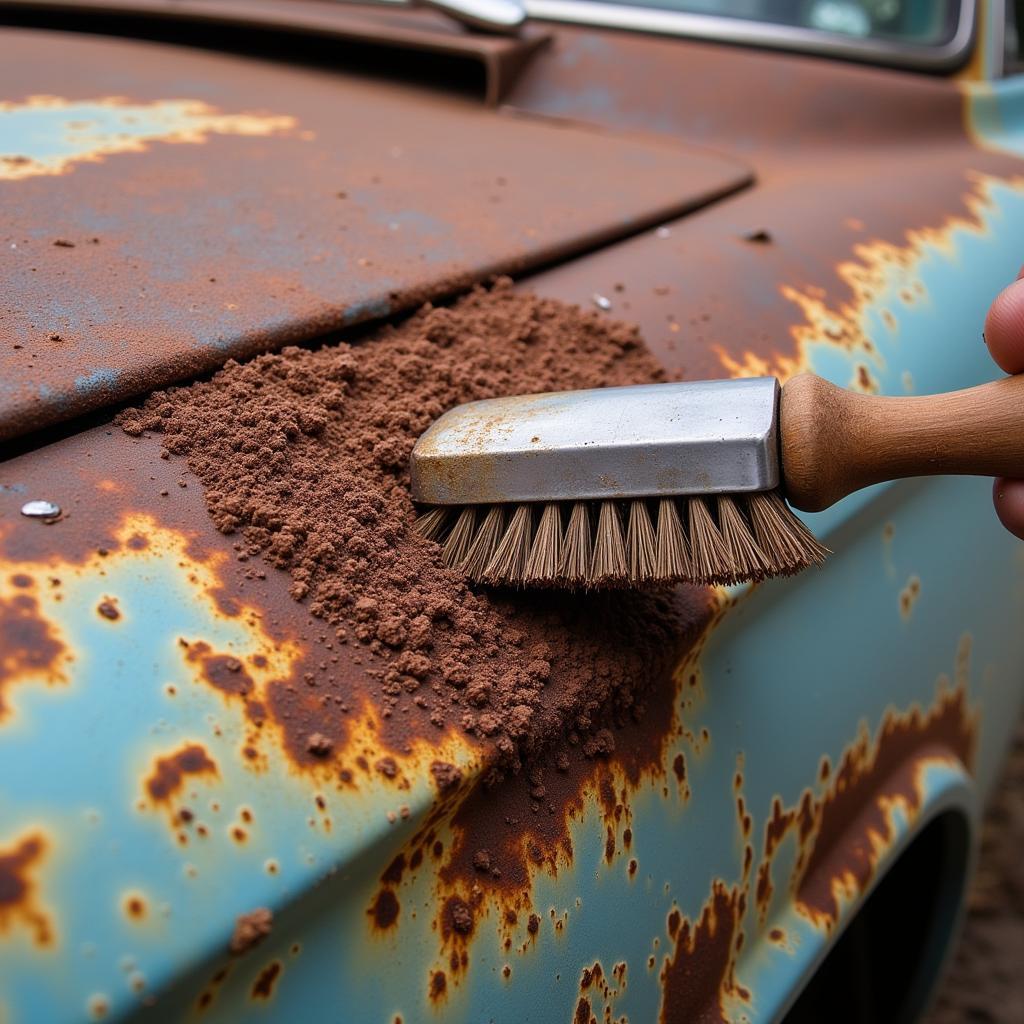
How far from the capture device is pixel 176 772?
66 centimetres

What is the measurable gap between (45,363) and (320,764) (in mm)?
385

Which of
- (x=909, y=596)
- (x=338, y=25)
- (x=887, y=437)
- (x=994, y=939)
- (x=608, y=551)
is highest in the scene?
(x=338, y=25)

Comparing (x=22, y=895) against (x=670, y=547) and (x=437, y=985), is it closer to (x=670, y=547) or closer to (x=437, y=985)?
(x=437, y=985)

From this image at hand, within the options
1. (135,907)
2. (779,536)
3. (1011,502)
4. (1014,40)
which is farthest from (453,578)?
(1014,40)

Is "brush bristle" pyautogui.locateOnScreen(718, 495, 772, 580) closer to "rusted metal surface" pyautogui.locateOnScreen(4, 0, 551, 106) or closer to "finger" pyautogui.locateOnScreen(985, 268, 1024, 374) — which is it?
"finger" pyautogui.locateOnScreen(985, 268, 1024, 374)

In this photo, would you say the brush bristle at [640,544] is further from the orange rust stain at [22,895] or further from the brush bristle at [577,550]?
the orange rust stain at [22,895]

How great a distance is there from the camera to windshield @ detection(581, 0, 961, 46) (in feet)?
6.30

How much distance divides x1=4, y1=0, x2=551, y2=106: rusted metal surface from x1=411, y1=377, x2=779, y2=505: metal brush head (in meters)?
1.10

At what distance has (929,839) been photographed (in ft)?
5.36

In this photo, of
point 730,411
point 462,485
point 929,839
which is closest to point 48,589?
point 462,485

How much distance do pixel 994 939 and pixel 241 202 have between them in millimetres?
2074

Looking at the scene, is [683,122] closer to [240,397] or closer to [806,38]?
[806,38]

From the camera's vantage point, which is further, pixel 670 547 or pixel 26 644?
pixel 670 547

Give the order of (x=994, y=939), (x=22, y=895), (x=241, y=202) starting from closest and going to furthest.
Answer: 1. (x=22, y=895)
2. (x=241, y=202)
3. (x=994, y=939)
